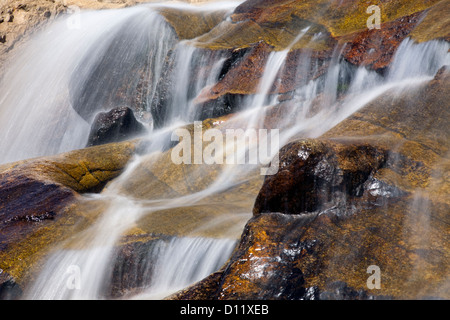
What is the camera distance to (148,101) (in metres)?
13.9

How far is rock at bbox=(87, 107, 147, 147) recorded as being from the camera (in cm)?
1299

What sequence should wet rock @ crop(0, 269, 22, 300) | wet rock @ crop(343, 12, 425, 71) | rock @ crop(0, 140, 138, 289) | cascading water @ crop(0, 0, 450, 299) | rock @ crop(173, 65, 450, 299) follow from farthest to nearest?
wet rock @ crop(343, 12, 425, 71) < rock @ crop(0, 140, 138, 289) < cascading water @ crop(0, 0, 450, 299) < wet rock @ crop(0, 269, 22, 300) < rock @ crop(173, 65, 450, 299)

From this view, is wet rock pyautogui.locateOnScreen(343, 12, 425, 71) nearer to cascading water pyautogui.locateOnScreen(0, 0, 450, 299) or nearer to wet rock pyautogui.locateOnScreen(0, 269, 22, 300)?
cascading water pyautogui.locateOnScreen(0, 0, 450, 299)

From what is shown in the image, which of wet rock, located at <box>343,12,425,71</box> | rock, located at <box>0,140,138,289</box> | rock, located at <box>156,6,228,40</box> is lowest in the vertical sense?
rock, located at <box>0,140,138,289</box>

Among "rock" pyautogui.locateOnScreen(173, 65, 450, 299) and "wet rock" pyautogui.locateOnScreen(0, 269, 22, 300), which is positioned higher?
"rock" pyautogui.locateOnScreen(173, 65, 450, 299)

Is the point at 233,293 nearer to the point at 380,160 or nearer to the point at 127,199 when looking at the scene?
the point at 380,160

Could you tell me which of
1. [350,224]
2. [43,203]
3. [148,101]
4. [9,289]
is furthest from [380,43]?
[9,289]

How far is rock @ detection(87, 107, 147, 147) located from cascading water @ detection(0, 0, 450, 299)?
0.76m

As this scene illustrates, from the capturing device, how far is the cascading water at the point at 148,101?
6973mm

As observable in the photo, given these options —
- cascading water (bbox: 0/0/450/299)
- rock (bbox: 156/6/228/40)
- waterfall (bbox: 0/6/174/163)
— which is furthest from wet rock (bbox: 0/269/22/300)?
rock (bbox: 156/6/228/40)

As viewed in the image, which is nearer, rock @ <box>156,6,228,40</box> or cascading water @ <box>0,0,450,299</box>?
cascading water @ <box>0,0,450,299</box>

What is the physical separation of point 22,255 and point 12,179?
2.34m
